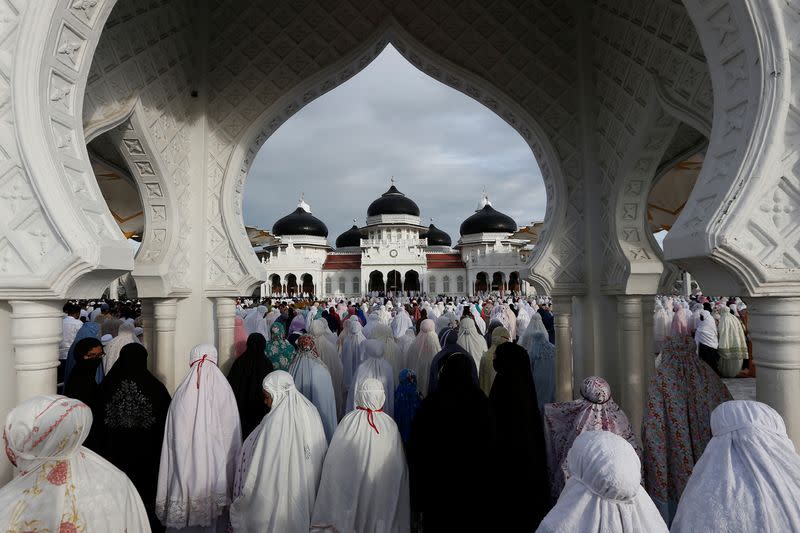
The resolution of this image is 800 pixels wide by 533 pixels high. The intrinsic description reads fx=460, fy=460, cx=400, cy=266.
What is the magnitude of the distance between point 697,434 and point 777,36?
1.92m

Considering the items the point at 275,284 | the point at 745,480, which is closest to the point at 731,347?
the point at 745,480

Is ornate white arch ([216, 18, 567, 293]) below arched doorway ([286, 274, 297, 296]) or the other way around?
the other way around

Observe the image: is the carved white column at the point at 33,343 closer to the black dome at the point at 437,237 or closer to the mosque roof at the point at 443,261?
the mosque roof at the point at 443,261

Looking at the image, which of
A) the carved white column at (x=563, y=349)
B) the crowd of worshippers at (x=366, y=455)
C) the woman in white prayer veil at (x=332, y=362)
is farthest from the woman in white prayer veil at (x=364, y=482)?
the carved white column at (x=563, y=349)

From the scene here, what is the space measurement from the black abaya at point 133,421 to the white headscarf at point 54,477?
1.06m

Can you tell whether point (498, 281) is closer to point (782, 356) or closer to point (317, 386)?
point (317, 386)

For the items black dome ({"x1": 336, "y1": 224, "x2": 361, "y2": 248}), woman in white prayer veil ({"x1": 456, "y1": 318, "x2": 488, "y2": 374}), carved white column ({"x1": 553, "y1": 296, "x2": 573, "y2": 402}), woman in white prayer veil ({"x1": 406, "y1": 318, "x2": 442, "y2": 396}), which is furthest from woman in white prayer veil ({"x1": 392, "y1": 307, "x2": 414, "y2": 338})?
black dome ({"x1": 336, "y1": 224, "x2": 361, "y2": 248})

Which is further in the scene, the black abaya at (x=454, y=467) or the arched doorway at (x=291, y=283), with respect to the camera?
the arched doorway at (x=291, y=283)

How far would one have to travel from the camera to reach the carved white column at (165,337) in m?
4.03

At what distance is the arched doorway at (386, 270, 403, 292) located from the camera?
33500 millimetres

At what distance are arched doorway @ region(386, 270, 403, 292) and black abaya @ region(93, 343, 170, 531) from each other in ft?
101

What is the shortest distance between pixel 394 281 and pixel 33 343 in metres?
31.8

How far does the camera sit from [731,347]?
6605 mm

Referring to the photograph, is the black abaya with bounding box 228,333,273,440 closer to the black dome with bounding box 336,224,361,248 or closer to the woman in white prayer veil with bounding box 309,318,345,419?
the woman in white prayer veil with bounding box 309,318,345,419
